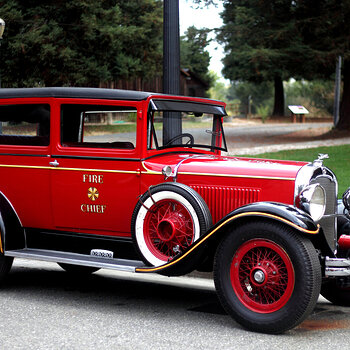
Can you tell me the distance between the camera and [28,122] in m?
6.36

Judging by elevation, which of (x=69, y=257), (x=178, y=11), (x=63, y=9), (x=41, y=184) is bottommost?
(x=69, y=257)

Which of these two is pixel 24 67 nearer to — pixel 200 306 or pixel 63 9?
pixel 63 9

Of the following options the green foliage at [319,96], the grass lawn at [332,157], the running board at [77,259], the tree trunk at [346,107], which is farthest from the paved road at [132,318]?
the green foliage at [319,96]

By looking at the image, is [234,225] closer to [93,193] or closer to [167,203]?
[167,203]

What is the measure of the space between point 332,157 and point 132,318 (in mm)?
11955

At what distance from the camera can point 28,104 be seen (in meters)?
6.20

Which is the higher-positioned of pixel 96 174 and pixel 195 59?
pixel 195 59

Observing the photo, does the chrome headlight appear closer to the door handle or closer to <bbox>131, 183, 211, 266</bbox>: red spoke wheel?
<bbox>131, 183, 211, 266</bbox>: red spoke wheel

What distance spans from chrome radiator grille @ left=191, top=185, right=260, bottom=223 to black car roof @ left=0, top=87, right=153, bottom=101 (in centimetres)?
103

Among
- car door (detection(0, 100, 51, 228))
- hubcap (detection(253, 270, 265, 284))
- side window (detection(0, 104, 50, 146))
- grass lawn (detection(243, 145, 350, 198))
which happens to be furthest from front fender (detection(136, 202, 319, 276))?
grass lawn (detection(243, 145, 350, 198))

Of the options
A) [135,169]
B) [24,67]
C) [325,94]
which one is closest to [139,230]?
[135,169]

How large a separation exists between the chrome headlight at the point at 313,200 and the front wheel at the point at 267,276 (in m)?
0.41

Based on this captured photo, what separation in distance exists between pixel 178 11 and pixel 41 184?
307cm

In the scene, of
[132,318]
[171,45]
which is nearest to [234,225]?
[132,318]
